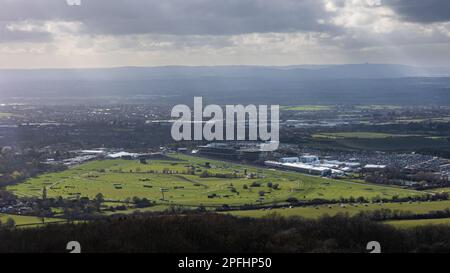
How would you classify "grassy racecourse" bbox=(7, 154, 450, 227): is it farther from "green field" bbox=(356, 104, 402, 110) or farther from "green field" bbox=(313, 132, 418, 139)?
"green field" bbox=(356, 104, 402, 110)

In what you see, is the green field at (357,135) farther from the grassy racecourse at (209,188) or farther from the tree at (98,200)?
the tree at (98,200)

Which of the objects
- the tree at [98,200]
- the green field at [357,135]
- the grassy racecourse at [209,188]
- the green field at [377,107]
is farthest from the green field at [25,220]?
the green field at [377,107]

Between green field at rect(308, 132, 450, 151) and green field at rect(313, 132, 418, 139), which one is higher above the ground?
green field at rect(313, 132, 418, 139)

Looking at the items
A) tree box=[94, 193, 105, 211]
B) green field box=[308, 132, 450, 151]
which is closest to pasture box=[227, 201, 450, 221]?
tree box=[94, 193, 105, 211]

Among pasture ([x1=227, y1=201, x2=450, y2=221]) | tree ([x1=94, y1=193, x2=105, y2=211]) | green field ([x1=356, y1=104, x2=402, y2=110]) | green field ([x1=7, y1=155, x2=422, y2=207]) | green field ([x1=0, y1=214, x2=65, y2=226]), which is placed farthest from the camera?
green field ([x1=356, y1=104, x2=402, y2=110])
